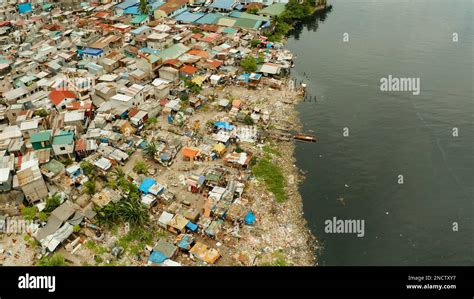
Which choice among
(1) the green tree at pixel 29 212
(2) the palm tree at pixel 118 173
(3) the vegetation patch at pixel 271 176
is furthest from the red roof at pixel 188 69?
(1) the green tree at pixel 29 212

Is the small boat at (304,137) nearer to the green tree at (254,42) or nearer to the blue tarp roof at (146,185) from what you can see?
the blue tarp roof at (146,185)

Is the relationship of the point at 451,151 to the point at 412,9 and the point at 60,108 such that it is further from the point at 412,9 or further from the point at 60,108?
the point at 412,9

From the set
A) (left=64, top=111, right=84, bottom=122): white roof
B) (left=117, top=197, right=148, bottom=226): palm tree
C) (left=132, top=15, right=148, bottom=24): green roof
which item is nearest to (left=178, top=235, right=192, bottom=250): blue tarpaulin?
(left=117, top=197, right=148, bottom=226): palm tree

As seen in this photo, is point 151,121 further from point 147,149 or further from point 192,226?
point 192,226

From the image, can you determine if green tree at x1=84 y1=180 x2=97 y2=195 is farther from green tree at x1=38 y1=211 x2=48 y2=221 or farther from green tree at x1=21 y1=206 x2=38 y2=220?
green tree at x1=21 y1=206 x2=38 y2=220

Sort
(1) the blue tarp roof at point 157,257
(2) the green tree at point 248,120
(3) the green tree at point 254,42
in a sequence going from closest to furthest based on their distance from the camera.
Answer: (1) the blue tarp roof at point 157,257 → (2) the green tree at point 248,120 → (3) the green tree at point 254,42

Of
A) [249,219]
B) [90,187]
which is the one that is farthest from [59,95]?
[249,219]

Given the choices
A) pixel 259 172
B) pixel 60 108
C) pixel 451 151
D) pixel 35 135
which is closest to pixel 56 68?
pixel 60 108
